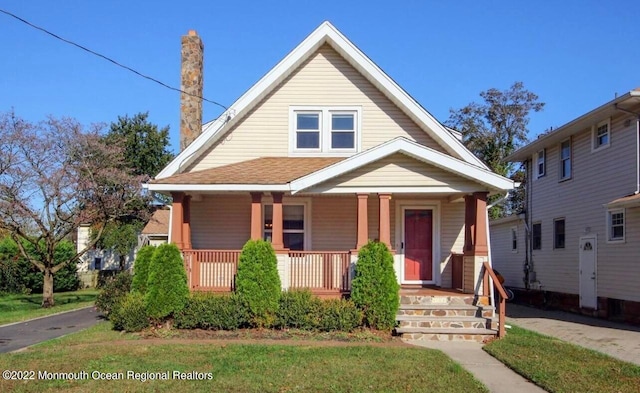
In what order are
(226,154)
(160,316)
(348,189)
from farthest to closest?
(226,154) < (348,189) < (160,316)

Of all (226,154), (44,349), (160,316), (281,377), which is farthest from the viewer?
(226,154)

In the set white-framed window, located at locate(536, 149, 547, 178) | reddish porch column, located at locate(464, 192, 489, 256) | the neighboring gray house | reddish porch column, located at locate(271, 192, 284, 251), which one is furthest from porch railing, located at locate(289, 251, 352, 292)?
white-framed window, located at locate(536, 149, 547, 178)

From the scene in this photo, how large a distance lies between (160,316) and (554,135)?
538 inches

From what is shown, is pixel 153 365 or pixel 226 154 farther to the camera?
pixel 226 154

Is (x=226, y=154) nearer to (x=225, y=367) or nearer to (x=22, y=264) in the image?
(x=225, y=367)

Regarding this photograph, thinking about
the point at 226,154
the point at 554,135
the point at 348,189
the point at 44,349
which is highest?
the point at 554,135

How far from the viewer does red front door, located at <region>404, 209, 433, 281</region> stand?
15320 mm

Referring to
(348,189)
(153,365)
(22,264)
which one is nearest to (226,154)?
(348,189)

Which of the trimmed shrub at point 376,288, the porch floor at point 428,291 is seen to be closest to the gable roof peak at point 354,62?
the porch floor at point 428,291

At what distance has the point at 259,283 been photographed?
12.2 metres

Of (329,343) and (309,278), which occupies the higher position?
(309,278)

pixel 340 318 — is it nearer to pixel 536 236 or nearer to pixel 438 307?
pixel 438 307

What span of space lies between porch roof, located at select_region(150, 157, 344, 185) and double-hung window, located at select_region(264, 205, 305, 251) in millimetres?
1259

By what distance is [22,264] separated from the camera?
30.9 metres
